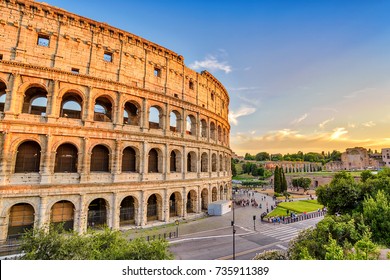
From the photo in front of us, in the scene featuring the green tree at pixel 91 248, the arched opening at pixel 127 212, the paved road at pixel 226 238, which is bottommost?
the paved road at pixel 226 238

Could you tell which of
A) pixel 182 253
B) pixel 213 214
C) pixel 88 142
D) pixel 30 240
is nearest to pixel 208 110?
pixel 213 214

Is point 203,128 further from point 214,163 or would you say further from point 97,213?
point 97,213

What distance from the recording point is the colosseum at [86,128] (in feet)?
60.4

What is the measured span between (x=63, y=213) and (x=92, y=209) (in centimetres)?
274

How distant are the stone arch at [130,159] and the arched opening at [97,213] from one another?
4144 mm

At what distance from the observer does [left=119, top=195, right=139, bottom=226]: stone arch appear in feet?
75.4

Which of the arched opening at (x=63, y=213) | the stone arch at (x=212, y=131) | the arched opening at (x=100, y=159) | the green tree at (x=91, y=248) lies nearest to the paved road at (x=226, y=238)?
the green tree at (x=91, y=248)

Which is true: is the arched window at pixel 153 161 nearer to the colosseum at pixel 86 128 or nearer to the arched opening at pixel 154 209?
the colosseum at pixel 86 128

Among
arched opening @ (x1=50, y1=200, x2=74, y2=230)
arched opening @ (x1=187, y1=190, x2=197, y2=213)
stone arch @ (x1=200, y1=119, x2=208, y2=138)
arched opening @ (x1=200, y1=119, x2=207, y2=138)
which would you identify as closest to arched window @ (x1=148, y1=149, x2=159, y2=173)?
arched opening @ (x1=187, y1=190, x2=197, y2=213)

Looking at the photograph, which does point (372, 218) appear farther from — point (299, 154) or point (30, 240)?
point (299, 154)

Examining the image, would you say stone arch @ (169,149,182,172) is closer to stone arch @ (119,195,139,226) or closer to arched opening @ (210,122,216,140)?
stone arch @ (119,195,139,226)

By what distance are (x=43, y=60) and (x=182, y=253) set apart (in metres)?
20.8

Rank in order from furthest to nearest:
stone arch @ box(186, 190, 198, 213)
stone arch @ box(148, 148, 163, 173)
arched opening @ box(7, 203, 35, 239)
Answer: stone arch @ box(186, 190, 198, 213)
stone arch @ box(148, 148, 163, 173)
arched opening @ box(7, 203, 35, 239)

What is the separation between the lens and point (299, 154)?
172875 millimetres
